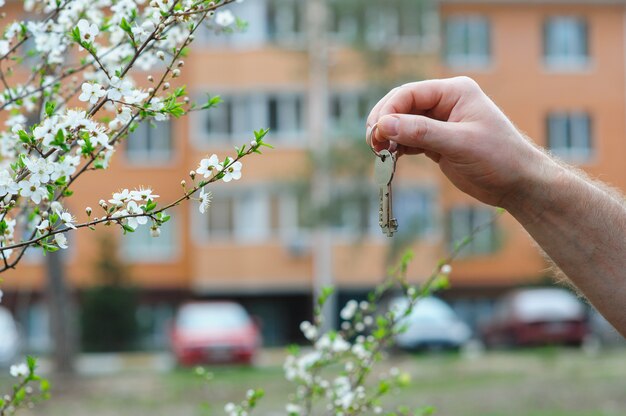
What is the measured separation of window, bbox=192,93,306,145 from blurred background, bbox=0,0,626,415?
39 millimetres

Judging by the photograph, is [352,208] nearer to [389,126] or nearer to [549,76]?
[549,76]

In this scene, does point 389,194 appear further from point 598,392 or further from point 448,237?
point 448,237

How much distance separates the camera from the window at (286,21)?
26.9m

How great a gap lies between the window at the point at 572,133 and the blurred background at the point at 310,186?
0.04 metres

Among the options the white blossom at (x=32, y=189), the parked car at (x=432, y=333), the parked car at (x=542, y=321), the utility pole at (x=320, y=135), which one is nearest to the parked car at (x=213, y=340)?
the utility pole at (x=320, y=135)

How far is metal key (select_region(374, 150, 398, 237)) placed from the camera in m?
2.05

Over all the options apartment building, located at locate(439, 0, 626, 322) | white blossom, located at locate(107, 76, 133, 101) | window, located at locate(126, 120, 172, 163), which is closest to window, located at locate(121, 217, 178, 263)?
window, located at locate(126, 120, 172, 163)

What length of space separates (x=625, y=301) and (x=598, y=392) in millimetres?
11599

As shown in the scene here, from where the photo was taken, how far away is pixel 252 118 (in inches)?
1203

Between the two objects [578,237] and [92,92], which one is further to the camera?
[92,92]

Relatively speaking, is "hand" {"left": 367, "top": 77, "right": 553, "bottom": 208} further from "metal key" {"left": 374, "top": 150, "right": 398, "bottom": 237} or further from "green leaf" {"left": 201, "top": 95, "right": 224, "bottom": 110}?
"green leaf" {"left": 201, "top": 95, "right": 224, "bottom": 110}

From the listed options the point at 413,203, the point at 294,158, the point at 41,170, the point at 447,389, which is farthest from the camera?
the point at 413,203

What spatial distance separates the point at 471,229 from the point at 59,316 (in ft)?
35.7

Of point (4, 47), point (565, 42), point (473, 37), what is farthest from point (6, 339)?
point (4, 47)
